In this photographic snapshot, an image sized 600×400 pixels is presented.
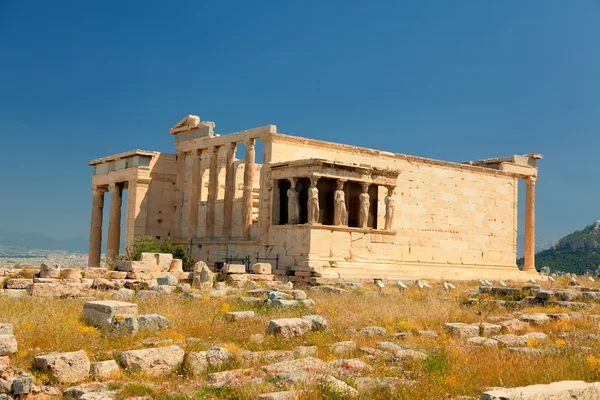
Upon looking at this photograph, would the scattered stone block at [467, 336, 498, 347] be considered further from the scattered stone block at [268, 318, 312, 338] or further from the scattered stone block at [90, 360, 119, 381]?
the scattered stone block at [90, 360, 119, 381]

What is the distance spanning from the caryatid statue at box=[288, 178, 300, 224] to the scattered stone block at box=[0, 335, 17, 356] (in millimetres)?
15900

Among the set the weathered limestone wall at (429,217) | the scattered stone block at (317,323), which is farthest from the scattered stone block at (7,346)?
the weathered limestone wall at (429,217)

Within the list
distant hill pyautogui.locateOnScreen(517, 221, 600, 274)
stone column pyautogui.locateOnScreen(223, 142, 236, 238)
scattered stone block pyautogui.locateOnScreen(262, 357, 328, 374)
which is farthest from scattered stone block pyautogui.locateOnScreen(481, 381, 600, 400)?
distant hill pyautogui.locateOnScreen(517, 221, 600, 274)

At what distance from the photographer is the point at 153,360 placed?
8.02 m

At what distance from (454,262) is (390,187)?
551 centimetres

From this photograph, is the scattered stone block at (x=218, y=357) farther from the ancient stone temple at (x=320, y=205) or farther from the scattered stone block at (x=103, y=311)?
the ancient stone temple at (x=320, y=205)

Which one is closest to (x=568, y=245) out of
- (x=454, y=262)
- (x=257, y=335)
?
(x=454, y=262)

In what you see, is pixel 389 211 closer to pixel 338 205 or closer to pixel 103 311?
pixel 338 205

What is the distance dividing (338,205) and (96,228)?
12355 mm

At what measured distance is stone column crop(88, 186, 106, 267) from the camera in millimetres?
30672

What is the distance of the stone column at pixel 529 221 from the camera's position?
32688mm

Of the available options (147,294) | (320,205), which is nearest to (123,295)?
(147,294)

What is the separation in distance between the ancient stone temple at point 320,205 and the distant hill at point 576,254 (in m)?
20.0

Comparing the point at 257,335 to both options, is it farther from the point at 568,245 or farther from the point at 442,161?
the point at 568,245
